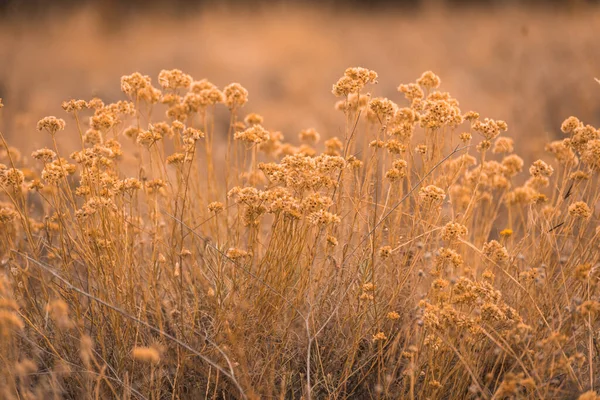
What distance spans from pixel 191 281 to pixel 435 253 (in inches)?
50.8

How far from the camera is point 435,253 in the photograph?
2863mm

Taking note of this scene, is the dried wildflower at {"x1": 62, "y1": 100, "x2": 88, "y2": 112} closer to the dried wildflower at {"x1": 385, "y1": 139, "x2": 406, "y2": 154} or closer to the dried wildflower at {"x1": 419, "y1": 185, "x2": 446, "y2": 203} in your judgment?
the dried wildflower at {"x1": 385, "y1": 139, "x2": 406, "y2": 154}

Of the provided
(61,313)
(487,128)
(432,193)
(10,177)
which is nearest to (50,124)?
(10,177)

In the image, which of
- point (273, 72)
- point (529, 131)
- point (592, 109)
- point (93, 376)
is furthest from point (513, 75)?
point (93, 376)

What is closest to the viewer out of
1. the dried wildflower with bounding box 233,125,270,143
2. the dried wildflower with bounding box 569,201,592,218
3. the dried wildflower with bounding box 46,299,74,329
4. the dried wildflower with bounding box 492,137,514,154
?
the dried wildflower with bounding box 46,299,74,329

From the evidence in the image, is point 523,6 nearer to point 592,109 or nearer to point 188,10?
point 592,109

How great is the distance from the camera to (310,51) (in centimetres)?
1241

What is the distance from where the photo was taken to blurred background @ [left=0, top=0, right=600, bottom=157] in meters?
8.85

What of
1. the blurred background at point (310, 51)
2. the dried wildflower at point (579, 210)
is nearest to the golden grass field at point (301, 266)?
the dried wildflower at point (579, 210)

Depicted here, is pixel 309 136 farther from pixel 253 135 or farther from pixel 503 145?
pixel 503 145

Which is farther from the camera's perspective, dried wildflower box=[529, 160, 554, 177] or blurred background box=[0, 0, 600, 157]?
blurred background box=[0, 0, 600, 157]

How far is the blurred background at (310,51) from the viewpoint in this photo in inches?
348

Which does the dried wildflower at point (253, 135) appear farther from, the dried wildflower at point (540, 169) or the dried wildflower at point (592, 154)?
the dried wildflower at point (592, 154)

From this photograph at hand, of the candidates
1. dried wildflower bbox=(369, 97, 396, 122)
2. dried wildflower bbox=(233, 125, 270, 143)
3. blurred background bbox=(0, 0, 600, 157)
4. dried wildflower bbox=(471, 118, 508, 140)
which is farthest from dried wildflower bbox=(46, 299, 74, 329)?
blurred background bbox=(0, 0, 600, 157)
